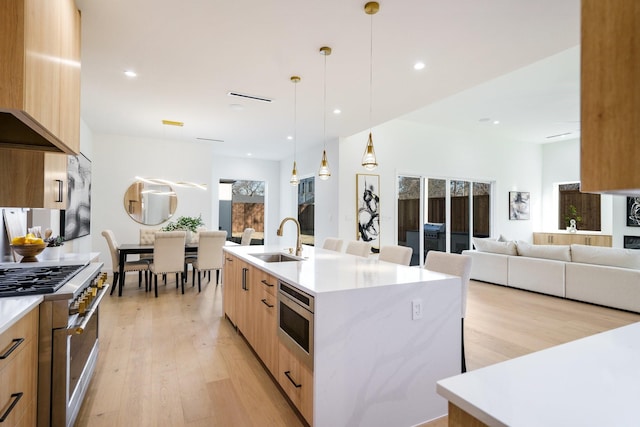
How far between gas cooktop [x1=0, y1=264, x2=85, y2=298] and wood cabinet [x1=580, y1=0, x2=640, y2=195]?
2.18 meters

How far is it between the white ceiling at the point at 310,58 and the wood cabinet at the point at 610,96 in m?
2.19

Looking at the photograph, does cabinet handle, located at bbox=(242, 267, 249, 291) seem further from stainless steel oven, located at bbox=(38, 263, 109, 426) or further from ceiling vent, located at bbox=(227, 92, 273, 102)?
ceiling vent, located at bbox=(227, 92, 273, 102)

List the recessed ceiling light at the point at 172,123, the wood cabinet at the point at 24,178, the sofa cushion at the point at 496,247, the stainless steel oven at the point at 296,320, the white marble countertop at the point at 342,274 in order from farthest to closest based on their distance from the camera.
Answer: the sofa cushion at the point at 496,247 < the recessed ceiling light at the point at 172,123 < the wood cabinet at the point at 24,178 < the white marble countertop at the point at 342,274 < the stainless steel oven at the point at 296,320

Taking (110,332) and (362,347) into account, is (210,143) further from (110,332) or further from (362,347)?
(362,347)

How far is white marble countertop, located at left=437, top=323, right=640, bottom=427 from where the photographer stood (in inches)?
25.4

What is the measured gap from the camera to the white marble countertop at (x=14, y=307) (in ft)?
4.02

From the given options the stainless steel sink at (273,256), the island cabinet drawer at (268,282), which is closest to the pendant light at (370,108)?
the stainless steel sink at (273,256)

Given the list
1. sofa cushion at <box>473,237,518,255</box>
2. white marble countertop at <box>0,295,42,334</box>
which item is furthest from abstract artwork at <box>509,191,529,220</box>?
white marble countertop at <box>0,295,42,334</box>

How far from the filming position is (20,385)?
4.55 feet

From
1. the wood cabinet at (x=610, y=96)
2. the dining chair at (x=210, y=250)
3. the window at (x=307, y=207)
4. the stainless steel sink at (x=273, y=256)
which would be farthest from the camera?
the window at (x=307, y=207)

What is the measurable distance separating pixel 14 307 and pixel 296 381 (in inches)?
54.9

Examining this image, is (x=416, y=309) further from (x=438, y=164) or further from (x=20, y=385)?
(x=438, y=164)

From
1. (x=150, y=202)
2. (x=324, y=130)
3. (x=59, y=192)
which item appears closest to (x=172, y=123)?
(x=150, y=202)

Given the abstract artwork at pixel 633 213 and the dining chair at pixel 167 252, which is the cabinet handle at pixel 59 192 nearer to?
the dining chair at pixel 167 252
